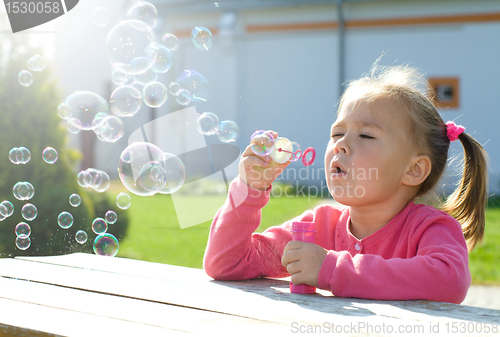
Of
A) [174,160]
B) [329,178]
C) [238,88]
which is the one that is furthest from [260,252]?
[238,88]

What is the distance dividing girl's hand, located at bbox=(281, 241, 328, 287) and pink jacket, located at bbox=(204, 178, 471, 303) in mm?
17

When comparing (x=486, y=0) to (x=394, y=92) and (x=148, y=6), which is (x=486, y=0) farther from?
(x=394, y=92)

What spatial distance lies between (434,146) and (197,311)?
100cm

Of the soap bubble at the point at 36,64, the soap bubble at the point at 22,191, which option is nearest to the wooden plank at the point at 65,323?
the soap bubble at the point at 22,191

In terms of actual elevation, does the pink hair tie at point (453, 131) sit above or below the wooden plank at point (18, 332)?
above

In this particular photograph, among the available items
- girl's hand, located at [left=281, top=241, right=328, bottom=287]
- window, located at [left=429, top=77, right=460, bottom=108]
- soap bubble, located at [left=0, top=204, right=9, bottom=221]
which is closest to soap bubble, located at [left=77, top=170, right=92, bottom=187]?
soap bubble, located at [left=0, top=204, right=9, bottom=221]

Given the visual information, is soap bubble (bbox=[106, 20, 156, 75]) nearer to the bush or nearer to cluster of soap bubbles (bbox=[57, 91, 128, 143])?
cluster of soap bubbles (bbox=[57, 91, 128, 143])

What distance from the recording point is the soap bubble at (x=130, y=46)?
8.50 ft

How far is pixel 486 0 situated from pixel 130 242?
7.52 m

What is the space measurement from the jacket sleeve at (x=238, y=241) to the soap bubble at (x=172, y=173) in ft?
2.36

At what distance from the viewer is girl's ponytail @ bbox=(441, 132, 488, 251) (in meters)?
1.64

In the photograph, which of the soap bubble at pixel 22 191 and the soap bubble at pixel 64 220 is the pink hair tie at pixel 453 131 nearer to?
the soap bubble at pixel 64 220

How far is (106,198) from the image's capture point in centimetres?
472

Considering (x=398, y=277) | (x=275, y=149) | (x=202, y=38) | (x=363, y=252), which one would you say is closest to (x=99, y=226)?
(x=202, y=38)
